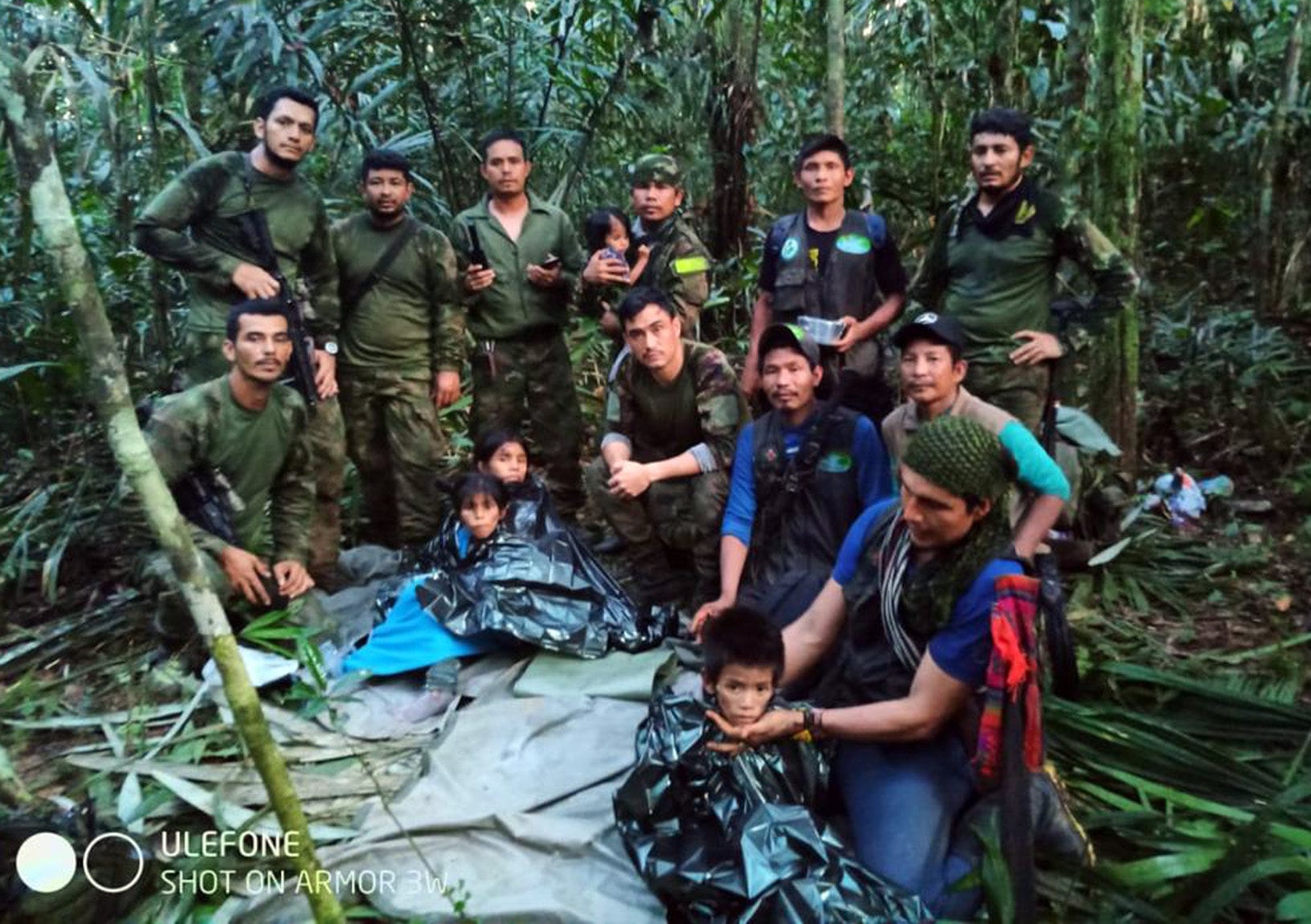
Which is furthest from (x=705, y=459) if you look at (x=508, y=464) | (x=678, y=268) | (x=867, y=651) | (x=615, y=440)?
(x=867, y=651)

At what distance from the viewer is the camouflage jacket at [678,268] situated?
511 cm

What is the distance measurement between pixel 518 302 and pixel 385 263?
0.68 meters

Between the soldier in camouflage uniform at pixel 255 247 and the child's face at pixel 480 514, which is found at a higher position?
the soldier in camouflage uniform at pixel 255 247

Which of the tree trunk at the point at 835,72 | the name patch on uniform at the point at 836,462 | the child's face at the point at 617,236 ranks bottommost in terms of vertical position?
the name patch on uniform at the point at 836,462

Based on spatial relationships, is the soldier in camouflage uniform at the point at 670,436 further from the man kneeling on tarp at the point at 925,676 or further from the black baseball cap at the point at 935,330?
the man kneeling on tarp at the point at 925,676

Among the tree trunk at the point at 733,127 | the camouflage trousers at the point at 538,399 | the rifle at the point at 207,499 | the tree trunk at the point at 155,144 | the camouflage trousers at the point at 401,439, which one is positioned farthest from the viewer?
the tree trunk at the point at 733,127

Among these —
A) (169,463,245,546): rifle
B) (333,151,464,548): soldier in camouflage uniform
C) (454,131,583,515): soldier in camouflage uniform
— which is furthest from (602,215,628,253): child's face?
(169,463,245,546): rifle

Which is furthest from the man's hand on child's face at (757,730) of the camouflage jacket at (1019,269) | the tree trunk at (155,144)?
the tree trunk at (155,144)

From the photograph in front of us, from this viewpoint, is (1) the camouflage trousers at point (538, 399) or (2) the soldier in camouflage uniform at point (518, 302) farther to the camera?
(1) the camouflage trousers at point (538, 399)

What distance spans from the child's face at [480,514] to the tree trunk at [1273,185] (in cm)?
567

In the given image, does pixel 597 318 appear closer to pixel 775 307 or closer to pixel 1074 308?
pixel 775 307

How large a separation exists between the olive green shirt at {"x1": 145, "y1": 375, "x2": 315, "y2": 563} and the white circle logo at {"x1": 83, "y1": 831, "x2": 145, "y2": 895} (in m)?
1.49

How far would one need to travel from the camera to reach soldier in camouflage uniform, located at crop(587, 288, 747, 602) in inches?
171

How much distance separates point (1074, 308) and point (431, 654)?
9.90ft
